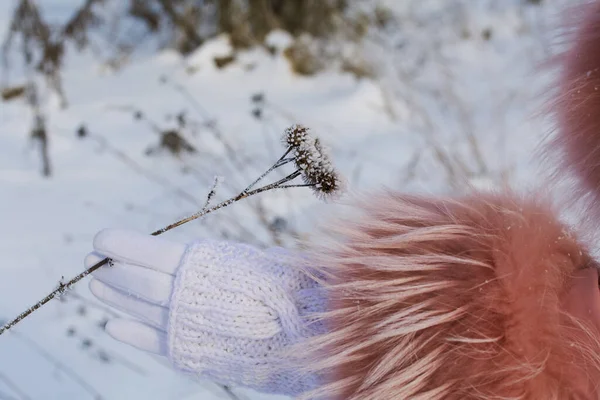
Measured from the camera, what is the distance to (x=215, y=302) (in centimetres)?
93

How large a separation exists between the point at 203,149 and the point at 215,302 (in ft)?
6.16

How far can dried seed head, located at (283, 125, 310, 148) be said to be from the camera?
847mm

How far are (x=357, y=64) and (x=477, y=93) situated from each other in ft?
2.33

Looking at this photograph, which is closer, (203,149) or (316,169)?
(316,169)

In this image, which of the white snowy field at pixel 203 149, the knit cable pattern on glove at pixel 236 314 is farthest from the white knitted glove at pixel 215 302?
the white snowy field at pixel 203 149

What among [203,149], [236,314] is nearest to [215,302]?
[236,314]

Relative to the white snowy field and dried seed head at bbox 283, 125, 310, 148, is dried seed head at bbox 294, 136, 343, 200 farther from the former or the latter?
the white snowy field

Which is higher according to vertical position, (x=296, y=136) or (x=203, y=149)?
(x=203, y=149)

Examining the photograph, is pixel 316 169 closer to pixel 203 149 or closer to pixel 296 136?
pixel 296 136

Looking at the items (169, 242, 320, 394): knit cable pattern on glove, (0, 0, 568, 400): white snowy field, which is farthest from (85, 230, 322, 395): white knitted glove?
(0, 0, 568, 400): white snowy field

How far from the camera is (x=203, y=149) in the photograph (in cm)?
276

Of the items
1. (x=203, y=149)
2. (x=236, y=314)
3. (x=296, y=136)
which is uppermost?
(x=203, y=149)

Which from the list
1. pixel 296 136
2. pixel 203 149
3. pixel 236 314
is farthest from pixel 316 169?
pixel 203 149

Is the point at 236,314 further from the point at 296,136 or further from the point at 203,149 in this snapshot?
the point at 203,149
